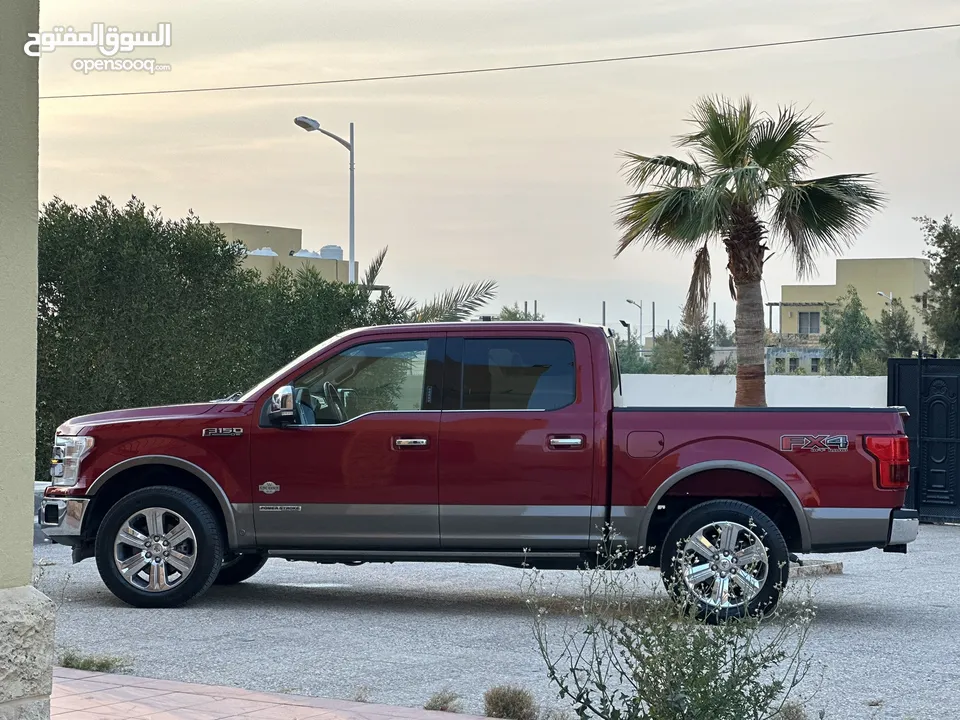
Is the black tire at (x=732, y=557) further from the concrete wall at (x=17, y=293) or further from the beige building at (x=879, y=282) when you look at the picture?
the beige building at (x=879, y=282)

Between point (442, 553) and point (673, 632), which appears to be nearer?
point (673, 632)

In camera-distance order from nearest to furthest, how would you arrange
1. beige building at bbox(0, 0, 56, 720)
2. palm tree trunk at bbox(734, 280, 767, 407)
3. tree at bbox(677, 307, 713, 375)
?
beige building at bbox(0, 0, 56, 720), palm tree trunk at bbox(734, 280, 767, 407), tree at bbox(677, 307, 713, 375)

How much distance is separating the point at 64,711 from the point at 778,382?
4212 cm

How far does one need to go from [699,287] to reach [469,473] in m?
12.0

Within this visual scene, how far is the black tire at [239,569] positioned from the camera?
38.2 ft

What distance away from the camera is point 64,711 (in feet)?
21.3

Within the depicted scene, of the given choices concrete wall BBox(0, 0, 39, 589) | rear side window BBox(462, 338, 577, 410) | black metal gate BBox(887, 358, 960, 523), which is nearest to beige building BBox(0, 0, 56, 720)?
→ concrete wall BBox(0, 0, 39, 589)

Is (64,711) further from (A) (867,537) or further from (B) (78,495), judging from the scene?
(A) (867,537)

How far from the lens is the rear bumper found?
9797mm

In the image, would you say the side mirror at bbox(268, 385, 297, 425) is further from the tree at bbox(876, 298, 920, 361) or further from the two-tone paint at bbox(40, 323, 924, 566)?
the tree at bbox(876, 298, 920, 361)

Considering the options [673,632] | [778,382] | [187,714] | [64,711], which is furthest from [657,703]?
[778,382]

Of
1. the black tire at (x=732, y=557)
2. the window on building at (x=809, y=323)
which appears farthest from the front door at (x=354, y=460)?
the window on building at (x=809, y=323)

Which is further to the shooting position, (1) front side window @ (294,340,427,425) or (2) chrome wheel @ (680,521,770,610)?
(1) front side window @ (294,340,427,425)

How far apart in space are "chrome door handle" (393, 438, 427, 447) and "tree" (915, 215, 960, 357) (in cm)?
3942
